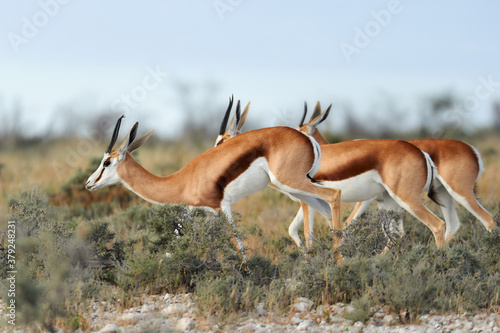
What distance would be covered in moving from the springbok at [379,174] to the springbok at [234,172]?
0.86m

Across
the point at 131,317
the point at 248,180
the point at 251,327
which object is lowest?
the point at 251,327

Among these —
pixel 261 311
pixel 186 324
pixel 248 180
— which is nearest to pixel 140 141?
pixel 248 180

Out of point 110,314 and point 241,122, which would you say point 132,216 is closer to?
point 241,122

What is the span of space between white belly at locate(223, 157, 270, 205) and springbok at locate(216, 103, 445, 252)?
1233 millimetres

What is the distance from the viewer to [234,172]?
8180 millimetres

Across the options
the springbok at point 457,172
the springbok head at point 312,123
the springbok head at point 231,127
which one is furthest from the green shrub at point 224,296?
the springbok head at point 312,123

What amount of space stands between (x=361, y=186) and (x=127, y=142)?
356cm

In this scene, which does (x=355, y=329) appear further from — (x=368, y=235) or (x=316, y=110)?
(x=316, y=110)

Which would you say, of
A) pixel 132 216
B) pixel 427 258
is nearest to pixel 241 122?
pixel 132 216

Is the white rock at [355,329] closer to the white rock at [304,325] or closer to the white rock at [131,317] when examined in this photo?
the white rock at [304,325]

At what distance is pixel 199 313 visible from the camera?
237 inches

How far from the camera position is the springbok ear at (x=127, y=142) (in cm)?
838

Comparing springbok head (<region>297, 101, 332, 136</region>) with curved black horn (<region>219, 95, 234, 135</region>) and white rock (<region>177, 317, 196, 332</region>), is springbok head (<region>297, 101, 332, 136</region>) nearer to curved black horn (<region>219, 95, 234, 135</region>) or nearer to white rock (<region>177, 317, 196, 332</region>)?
curved black horn (<region>219, 95, 234, 135</region>)

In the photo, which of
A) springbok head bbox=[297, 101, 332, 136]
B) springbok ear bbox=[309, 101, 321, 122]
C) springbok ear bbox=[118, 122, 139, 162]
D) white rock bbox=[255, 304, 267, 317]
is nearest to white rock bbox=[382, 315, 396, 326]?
white rock bbox=[255, 304, 267, 317]
